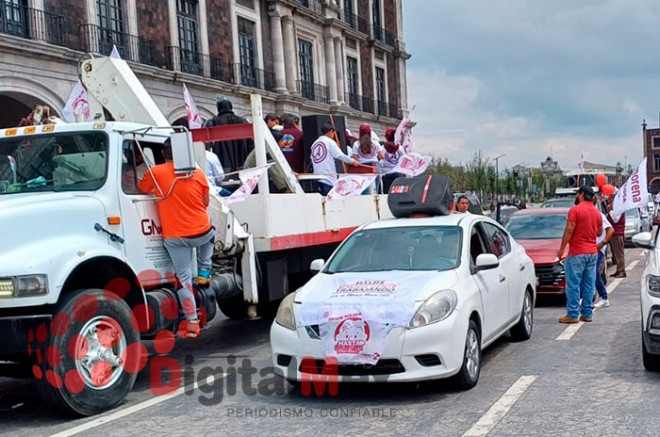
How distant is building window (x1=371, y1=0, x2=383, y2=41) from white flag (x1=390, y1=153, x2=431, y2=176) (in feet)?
112

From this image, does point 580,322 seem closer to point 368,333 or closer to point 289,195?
point 289,195

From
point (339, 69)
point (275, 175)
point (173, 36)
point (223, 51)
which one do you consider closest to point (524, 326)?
point (275, 175)

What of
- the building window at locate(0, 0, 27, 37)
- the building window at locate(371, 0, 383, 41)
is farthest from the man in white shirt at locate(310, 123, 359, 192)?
the building window at locate(371, 0, 383, 41)

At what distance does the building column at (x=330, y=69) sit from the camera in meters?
38.6

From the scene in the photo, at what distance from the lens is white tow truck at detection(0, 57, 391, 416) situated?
5891 mm

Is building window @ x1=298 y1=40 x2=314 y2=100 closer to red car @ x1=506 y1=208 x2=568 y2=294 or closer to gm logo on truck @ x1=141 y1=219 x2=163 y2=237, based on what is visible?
red car @ x1=506 y1=208 x2=568 y2=294

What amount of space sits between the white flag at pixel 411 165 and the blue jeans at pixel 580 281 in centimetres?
329

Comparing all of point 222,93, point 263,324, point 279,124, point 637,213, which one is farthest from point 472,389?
point 222,93

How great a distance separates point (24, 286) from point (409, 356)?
10.0 ft

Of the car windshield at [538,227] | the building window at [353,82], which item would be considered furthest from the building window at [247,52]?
the car windshield at [538,227]

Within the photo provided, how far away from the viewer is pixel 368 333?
6.25m

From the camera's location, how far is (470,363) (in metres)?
6.66

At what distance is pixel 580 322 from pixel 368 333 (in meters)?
4.91

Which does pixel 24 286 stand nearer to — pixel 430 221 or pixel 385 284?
pixel 385 284
